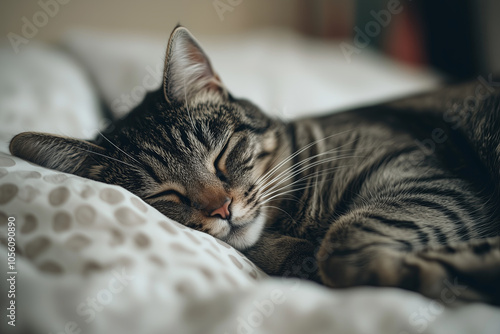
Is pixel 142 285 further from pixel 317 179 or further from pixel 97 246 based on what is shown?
pixel 317 179

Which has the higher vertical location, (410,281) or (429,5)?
(429,5)

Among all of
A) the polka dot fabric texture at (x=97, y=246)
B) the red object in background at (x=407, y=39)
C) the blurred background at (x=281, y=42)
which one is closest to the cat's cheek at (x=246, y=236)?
the polka dot fabric texture at (x=97, y=246)

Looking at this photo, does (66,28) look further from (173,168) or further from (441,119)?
(441,119)

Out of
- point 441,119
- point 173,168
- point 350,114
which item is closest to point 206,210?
point 173,168

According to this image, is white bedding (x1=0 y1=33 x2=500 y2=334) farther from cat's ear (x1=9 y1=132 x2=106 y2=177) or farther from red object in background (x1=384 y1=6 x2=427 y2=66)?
red object in background (x1=384 y1=6 x2=427 y2=66)

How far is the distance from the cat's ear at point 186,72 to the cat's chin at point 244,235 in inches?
14.0

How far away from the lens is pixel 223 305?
50cm

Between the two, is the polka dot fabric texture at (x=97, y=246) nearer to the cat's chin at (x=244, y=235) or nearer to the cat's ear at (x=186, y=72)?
the cat's chin at (x=244, y=235)

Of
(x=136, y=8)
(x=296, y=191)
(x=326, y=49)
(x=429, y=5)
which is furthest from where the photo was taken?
(x=429, y=5)

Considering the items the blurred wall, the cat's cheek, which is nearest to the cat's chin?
the cat's cheek

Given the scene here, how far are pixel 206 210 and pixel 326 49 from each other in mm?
1902

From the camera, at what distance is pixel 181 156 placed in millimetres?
773

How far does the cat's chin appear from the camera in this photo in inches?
30.5

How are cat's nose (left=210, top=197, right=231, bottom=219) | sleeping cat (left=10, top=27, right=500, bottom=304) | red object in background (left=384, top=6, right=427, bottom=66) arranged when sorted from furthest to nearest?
red object in background (left=384, top=6, right=427, bottom=66) → cat's nose (left=210, top=197, right=231, bottom=219) → sleeping cat (left=10, top=27, right=500, bottom=304)
